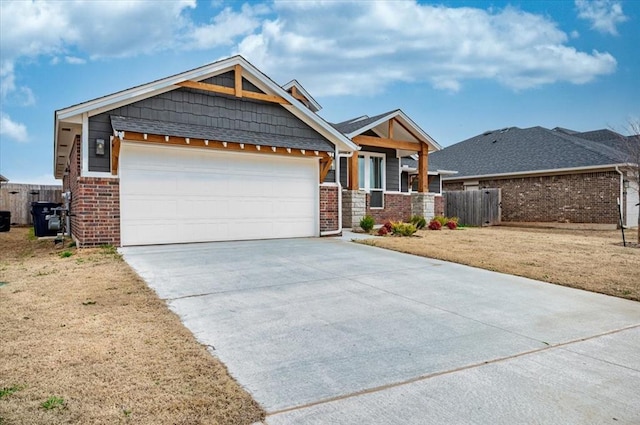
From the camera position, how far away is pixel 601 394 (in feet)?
10.4

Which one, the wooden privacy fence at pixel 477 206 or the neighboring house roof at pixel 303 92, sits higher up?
the neighboring house roof at pixel 303 92

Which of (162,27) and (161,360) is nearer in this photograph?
(161,360)

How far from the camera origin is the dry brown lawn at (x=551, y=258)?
737 cm

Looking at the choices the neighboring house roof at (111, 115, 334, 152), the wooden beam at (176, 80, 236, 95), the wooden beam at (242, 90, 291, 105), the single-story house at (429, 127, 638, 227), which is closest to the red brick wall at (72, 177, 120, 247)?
the neighboring house roof at (111, 115, 334, 152)

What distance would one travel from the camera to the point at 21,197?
72.9 ft

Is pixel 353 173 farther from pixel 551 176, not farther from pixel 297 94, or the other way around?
pixel 551 176

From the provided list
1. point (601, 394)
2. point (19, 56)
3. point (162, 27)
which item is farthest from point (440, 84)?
point (601, 394)

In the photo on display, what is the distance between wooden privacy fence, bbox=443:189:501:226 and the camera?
2258 cm

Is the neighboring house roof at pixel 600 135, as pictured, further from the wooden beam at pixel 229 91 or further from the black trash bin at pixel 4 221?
the black trash bin at pixel 4 221

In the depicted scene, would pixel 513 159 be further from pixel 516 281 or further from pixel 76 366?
pixel 76 366

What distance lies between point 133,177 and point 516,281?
8.58 meters

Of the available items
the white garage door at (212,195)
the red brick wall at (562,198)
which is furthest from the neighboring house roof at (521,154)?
the white garage door at (212,195)

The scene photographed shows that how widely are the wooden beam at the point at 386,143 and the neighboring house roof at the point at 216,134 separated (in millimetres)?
2982

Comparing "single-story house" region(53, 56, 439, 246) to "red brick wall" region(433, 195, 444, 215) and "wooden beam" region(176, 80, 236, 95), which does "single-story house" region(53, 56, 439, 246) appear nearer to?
"wooden beam" region(176, 80, 236, 95)
